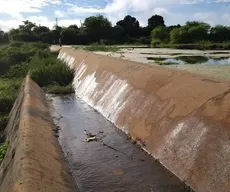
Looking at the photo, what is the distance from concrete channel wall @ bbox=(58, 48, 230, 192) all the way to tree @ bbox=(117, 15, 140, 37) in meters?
61.2

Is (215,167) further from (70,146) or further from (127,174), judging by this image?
(70,146)

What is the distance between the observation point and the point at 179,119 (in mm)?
3012

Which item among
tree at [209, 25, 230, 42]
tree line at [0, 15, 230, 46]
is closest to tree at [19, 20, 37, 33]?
tree line at [0, 15, 230, 46]

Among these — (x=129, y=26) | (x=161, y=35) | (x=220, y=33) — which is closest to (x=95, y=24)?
(x=129, y=26)

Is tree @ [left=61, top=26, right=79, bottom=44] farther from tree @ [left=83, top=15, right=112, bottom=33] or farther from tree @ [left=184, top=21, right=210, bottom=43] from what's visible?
tree @ [left=184, top=21, right=210, bottom=43]

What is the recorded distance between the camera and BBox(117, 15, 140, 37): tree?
6569 cm

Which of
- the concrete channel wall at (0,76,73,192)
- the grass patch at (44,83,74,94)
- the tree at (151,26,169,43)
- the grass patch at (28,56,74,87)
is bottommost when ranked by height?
the tree at (151,26,169,43)

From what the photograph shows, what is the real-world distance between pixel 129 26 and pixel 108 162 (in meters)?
65.1

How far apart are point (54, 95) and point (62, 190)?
17.4 ft

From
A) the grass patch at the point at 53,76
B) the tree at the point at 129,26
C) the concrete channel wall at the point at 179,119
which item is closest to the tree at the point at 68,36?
the tree at the point at 129,26

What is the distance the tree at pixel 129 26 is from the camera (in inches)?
2586

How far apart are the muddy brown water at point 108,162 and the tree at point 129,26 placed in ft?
202

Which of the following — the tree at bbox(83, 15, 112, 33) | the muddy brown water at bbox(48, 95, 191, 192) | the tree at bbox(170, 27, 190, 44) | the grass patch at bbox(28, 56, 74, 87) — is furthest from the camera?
the tree at bbox(83, 15, 112, 33)

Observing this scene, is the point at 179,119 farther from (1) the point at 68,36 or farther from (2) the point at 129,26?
(2) the point at 129,26
